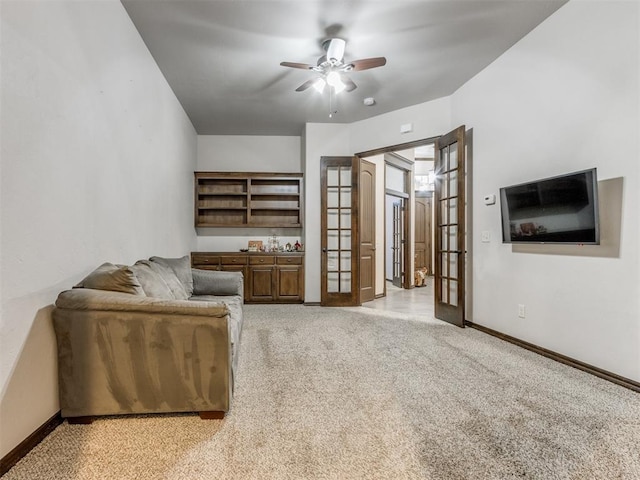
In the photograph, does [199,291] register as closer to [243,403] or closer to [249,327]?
[249,327]

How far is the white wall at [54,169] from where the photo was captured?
1.53 meters

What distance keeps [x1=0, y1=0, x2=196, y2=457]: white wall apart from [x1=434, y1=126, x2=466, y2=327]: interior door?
138 inches

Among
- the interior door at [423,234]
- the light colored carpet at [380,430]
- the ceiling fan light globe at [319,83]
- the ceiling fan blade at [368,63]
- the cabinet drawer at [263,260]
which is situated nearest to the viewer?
the light colored carpet at [380,430]

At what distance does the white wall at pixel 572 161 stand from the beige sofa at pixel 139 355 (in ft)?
9.14

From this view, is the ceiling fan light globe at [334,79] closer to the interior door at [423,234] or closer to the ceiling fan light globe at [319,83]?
the ceiling fan light globe at [319,83]

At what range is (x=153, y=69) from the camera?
137 inches

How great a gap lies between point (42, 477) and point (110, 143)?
2099 mm

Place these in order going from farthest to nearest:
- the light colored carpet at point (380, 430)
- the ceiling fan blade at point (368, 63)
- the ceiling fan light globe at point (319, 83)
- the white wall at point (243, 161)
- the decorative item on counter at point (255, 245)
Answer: the white wall at point (243, 161) → the decorative item on counter at point (255, 245) → the ceiling fan light globe at point (319, 83) → the ceiling fan blade at point (368, 63) → the light colored carpet at point (380, 430)

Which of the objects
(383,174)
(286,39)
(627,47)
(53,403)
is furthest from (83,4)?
Result: (383,174)

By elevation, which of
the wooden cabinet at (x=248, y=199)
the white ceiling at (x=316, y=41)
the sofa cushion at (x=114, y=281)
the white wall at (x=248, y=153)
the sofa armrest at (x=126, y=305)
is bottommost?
the sofa armrest at (x=126, y=305)

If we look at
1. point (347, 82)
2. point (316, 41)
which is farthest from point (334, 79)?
point (316, 41)

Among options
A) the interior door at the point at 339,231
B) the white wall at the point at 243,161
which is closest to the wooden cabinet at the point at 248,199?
the white wall at the point at 243,161

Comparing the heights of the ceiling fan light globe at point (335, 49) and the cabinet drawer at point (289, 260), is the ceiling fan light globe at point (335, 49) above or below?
above

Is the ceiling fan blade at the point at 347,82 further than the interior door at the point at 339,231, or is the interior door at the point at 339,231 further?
the interior door at the point at 339,231
